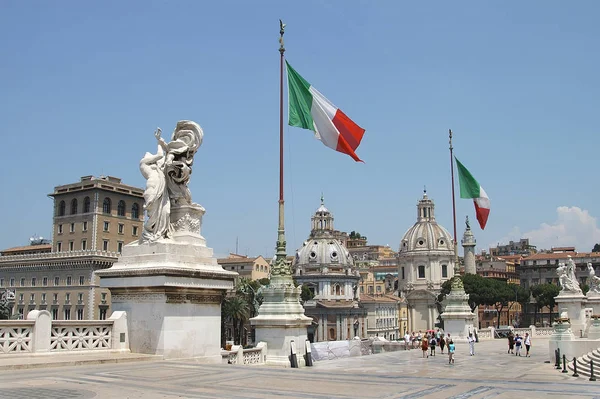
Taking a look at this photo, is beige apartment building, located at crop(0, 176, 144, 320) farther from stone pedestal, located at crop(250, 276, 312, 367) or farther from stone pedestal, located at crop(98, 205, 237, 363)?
stone pedestal, located at crop(98, 205, 237, 363)

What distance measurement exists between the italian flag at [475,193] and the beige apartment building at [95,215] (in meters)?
63.8

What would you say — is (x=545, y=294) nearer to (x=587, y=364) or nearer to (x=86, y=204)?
(x=86, y=204)

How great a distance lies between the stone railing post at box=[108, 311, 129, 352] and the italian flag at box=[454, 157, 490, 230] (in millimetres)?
30833

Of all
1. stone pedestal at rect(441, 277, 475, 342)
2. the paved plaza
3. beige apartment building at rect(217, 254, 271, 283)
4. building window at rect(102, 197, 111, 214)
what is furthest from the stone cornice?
beige apartment building at rect(217, 254, 271, 283)

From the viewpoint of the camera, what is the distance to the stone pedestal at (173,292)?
13008mm

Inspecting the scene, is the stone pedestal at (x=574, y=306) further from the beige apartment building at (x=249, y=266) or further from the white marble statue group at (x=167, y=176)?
the beige apartment building at (x=249, y=266)

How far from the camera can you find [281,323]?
2581 cm

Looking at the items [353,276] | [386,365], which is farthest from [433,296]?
[386,365]

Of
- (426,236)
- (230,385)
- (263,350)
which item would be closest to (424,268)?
(426,236)

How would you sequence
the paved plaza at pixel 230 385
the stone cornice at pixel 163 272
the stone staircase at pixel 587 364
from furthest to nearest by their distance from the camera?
the stone staircase at pixel 587 364 → the stone cornice at pixel 163 272 → the paved plaza at pixel 230 385

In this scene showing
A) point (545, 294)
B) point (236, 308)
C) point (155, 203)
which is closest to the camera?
point (155, 203)

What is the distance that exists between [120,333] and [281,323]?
42.7 ft

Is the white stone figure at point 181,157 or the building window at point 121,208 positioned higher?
the building window at point 121,208

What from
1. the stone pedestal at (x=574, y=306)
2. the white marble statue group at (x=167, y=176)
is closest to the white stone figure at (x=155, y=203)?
the white marble statue group at (x=167, y=176)
